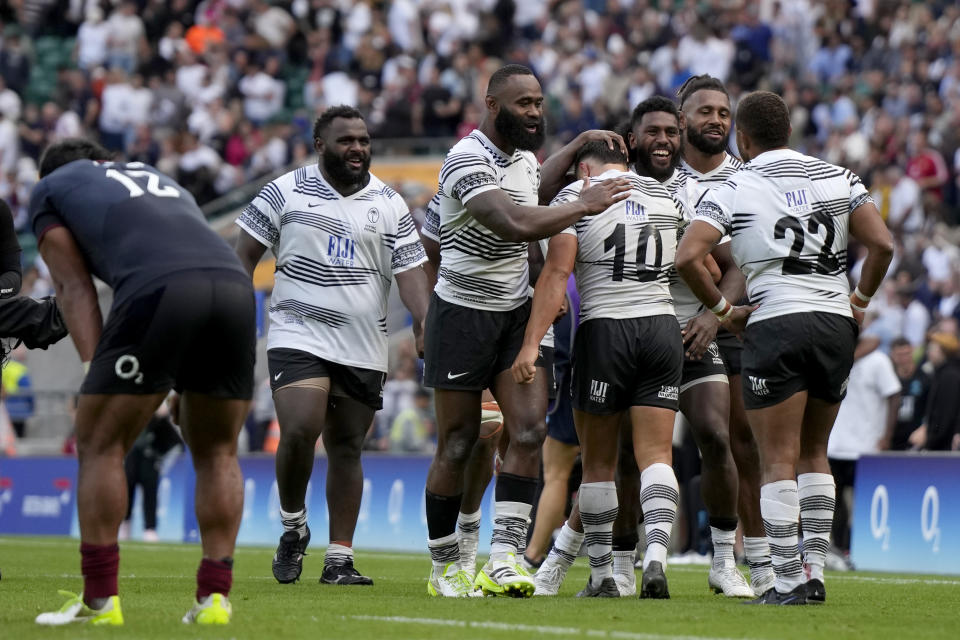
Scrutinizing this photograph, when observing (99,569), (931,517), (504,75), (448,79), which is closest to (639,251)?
(504,75)

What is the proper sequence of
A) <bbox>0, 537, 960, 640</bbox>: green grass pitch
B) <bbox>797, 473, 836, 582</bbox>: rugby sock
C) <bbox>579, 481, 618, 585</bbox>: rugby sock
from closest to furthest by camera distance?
<bbox>0, 537, 960, 640</bbox>: green grass pitch → <bbox>797, 473, 836, 582</bbox>: rugby sock → <bbox>579, 481, 618, 585</bbox>: rugby sock

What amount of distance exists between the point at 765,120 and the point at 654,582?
8.02ft

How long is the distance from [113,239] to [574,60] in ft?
64.5

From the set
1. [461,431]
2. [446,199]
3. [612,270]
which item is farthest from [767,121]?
[461,431]

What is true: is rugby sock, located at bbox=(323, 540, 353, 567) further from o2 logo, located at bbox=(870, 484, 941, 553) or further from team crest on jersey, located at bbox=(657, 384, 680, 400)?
o2 logo, located at bbox=(870, 484, 941, 553)

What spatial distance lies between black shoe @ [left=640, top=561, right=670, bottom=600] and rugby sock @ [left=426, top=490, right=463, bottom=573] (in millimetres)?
1091

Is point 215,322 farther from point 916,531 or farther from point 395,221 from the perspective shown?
point 916,531

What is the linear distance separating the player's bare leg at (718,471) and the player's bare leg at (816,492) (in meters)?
0.80

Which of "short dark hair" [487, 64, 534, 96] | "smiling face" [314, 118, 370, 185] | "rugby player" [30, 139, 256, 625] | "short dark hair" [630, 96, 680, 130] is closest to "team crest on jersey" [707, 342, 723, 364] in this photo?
"short dark hair" [630, 96, 680, 130]

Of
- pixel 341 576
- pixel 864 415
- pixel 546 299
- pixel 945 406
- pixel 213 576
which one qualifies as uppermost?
pixel 546 299

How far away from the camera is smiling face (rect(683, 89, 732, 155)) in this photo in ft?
31.2

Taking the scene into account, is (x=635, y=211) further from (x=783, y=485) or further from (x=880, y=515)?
(x=880, y=515)

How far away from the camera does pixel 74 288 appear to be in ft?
22.2

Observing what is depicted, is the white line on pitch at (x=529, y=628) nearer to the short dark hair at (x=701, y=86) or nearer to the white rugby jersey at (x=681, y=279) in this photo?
the white rugby jersey at (x=681, y=279)
